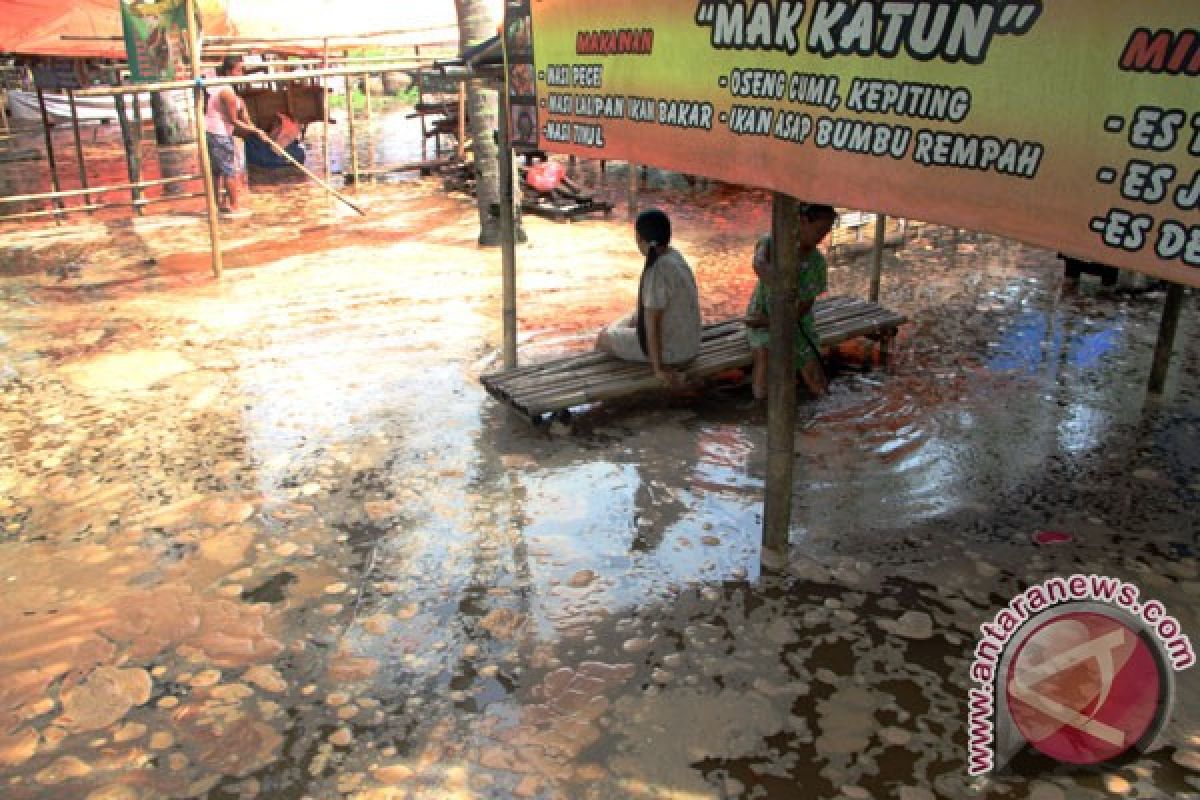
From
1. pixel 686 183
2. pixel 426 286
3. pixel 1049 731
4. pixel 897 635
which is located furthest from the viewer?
pixel 686 183

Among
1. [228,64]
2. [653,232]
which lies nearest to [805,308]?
[653,232]

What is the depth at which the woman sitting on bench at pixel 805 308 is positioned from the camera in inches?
233

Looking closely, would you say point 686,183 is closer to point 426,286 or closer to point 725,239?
point 725,239

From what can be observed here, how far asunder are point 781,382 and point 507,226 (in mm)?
2643

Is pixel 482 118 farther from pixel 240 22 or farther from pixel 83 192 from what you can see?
pixel 240 22

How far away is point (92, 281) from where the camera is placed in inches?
388

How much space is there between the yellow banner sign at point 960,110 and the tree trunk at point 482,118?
6661 mm

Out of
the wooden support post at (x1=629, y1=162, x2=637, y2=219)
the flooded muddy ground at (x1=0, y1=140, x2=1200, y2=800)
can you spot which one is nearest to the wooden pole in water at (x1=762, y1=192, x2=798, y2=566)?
the flooded muddy ground at (x1=0, y1=140, x2=1200, y2=800)

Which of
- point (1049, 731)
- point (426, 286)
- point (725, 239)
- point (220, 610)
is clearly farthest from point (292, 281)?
point (1049, 731)

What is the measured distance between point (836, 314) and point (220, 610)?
16.0ft

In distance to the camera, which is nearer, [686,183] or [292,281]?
[292,281]

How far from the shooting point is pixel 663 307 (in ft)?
19.3

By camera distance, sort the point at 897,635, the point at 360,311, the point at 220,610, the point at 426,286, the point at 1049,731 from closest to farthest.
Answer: the point at 1049,731 < the point at 897,635 < the point at 220,610 < the point at 360,311 < the point at 426,286

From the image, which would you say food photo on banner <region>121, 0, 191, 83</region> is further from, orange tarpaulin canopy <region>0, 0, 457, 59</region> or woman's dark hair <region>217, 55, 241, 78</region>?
woman's dark hair <region>217, 55, 241, 78</region>
